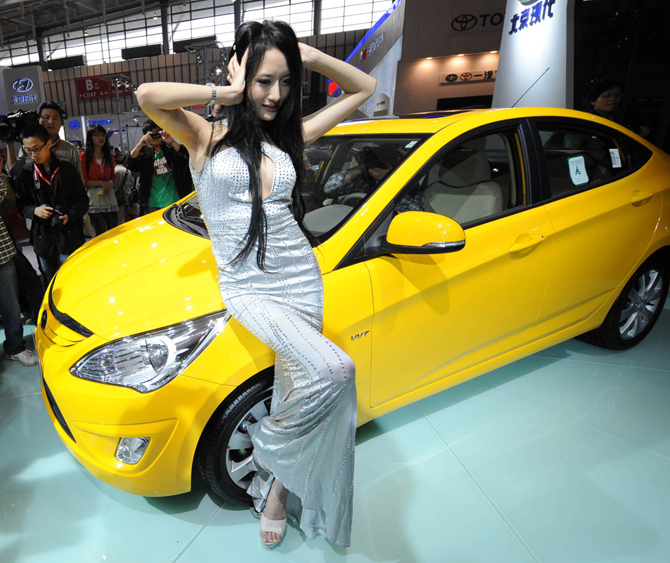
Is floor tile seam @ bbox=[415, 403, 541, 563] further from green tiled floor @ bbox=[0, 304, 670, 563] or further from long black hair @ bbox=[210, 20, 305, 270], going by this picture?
long black hair @ bbox=[210, 20, 305, 270]

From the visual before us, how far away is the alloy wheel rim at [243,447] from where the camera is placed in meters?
1.41

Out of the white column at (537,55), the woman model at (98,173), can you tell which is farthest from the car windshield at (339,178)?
the white column at (537,55)

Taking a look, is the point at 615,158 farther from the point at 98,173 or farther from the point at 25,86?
the point at 25,86

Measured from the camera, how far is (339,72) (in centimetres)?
136

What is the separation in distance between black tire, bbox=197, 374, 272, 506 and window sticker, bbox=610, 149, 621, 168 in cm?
207

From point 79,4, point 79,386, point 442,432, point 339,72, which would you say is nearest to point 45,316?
point 79,386

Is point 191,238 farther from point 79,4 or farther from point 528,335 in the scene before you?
point 79,4

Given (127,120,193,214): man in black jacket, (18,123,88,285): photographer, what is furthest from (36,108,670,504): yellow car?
(127,120,193,214): man in black jacket

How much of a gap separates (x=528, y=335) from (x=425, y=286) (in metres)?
0.75

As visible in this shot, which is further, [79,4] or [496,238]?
[79,4]

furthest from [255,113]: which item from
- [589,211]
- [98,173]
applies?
[98,173]

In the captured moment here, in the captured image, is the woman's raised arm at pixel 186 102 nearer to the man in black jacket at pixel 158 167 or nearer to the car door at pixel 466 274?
the car door at pixel 466 274

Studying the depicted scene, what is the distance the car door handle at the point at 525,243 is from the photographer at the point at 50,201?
276 centimetres

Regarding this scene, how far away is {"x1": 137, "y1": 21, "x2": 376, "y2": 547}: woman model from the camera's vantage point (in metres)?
1.11
